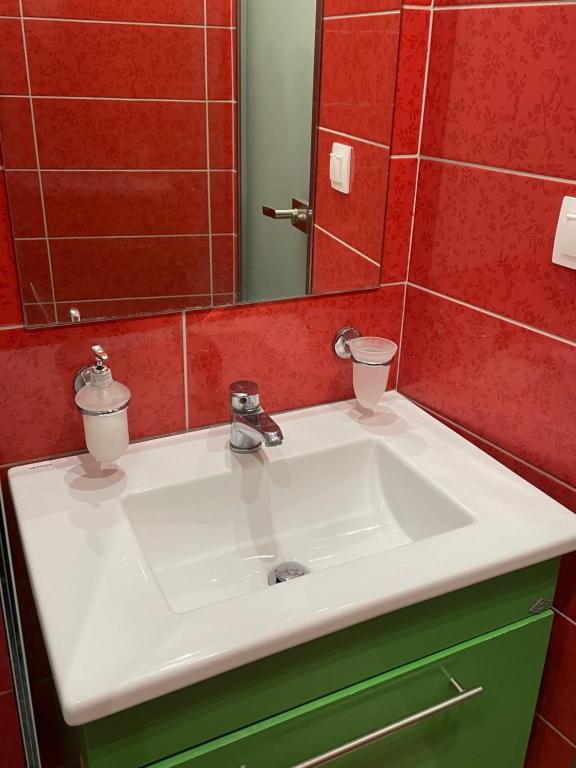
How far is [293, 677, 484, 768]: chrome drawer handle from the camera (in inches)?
34.0

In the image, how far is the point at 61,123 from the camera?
931 mm

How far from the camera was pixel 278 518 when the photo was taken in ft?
3.67

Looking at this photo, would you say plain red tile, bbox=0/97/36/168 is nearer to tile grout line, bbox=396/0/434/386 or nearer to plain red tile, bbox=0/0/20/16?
plain red tile, bbox=0/0/20/16

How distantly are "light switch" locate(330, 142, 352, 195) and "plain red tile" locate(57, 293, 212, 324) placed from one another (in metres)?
0.29

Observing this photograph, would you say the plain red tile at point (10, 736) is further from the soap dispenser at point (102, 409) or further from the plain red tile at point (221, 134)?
the plain red tile at point (221, 134)

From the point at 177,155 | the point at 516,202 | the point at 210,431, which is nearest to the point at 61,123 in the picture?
the point at 177,155

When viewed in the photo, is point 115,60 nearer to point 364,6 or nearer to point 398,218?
point 364,6

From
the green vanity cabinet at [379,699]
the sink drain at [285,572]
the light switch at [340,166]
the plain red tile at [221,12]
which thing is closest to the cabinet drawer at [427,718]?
the green vanity cabinet at [379,699]

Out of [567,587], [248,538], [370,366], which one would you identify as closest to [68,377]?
[248,538]

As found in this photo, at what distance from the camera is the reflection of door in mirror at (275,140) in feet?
3.37

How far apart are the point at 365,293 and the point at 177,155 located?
1.36 feet

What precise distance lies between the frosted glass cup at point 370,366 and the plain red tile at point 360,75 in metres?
0.33

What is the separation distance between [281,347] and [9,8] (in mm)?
612

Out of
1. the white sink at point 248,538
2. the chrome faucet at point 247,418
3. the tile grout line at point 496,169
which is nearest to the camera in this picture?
the white sink at point 248,538
